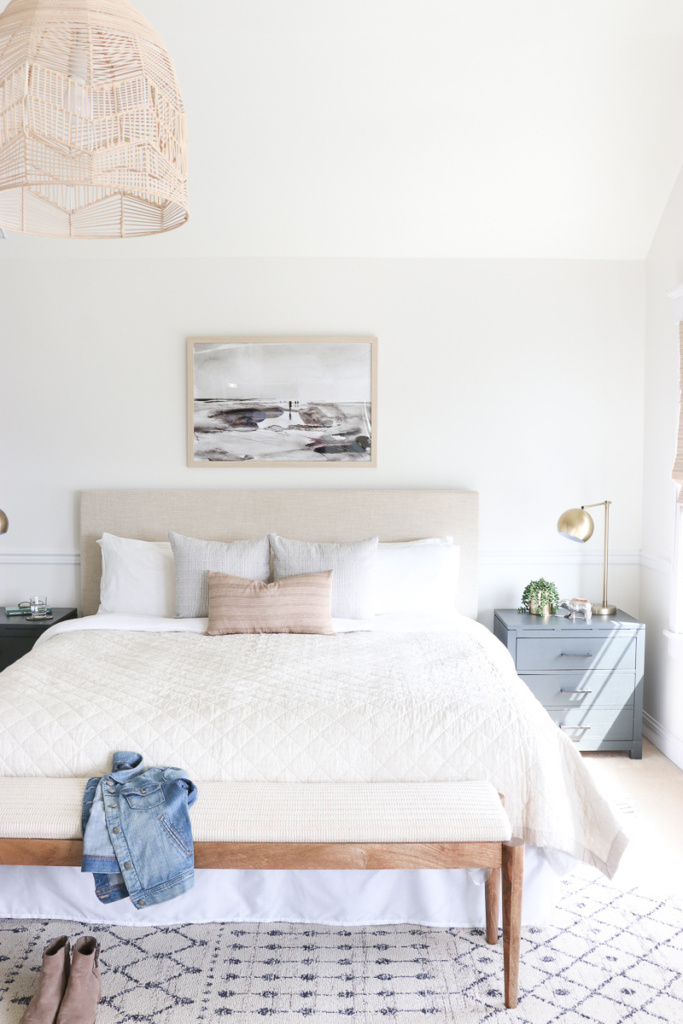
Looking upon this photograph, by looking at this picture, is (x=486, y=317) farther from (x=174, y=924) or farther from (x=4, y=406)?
(x=174, y=924)

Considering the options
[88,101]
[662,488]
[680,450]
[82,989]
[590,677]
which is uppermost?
[88,101]

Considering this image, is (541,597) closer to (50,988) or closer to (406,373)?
(406,373)

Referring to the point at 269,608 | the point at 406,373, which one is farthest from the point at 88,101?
the point at 406,373

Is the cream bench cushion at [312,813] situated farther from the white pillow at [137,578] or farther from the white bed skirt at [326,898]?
the white pillow at [137,578]

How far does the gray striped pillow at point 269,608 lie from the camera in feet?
11.0

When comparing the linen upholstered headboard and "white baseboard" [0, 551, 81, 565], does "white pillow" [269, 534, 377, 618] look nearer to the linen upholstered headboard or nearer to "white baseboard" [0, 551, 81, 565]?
the linen upholstered headboard

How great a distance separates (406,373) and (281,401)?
675 millimetres

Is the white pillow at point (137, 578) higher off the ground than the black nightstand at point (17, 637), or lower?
higher

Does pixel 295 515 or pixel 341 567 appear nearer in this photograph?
pixel 341 567

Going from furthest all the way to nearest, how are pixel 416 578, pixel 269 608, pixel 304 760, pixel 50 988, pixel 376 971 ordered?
1. pixel 416 578
2. pixel 269 608
3. pixel 304 760
4. pixel 376 971
5. pixel 50 988

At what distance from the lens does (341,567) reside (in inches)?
142

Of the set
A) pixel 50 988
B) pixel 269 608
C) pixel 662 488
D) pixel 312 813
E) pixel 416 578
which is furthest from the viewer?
pixel 662 488

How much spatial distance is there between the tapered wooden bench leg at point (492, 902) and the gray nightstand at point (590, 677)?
1527 mm

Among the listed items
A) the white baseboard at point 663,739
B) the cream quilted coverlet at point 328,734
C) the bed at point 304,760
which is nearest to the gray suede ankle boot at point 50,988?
the bed at point 304,760
